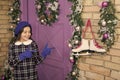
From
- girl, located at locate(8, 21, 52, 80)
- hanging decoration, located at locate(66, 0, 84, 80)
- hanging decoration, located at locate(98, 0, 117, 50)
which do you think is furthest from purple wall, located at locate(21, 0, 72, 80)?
hanging decoration, located at locate(98, 0, 117, 50)

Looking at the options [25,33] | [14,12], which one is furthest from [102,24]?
[14,12]

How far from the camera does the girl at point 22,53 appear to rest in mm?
3424

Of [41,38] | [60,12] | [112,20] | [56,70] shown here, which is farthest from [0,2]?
[112,20]

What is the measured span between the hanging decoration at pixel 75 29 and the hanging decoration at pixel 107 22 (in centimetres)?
38

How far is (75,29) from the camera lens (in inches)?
134

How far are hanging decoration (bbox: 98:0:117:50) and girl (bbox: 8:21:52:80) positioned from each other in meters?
0.89

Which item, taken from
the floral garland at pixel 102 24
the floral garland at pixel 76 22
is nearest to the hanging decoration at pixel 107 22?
the floral garland at pixel 102 24

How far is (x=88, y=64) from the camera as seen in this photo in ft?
11.0

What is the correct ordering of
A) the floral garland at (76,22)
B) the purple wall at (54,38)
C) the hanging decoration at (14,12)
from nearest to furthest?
the floral garland at (76,22)
the purple wall at (54,38)
the hanging decoration at (14,12)

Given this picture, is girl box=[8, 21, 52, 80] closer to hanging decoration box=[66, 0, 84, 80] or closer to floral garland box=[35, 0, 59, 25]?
hanging decoration box=[66, 0, 84, 80]

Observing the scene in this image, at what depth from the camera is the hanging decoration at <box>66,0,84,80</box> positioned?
3344 mm

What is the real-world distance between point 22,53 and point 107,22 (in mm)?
1185

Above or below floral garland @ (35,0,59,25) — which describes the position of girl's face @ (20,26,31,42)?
below

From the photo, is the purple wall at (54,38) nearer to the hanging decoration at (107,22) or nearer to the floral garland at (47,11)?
the floral garland at (47,11)
